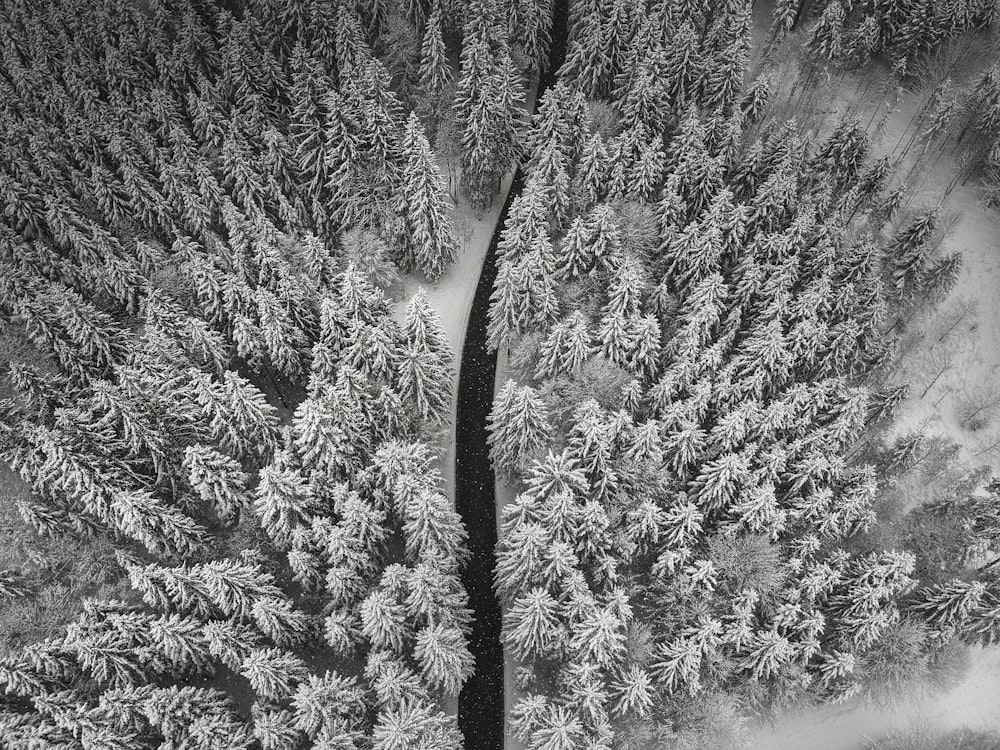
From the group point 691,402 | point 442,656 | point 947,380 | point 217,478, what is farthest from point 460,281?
point 947,380

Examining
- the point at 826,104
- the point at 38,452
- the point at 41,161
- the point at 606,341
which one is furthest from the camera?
the point at 826,104

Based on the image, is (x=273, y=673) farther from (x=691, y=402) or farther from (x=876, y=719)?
(x=876, y=719)

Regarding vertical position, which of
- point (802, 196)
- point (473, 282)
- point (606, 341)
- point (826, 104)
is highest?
point (826, 104)

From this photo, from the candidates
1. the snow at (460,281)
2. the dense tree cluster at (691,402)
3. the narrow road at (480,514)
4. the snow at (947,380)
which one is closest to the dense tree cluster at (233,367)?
the narrow road at (480,514)

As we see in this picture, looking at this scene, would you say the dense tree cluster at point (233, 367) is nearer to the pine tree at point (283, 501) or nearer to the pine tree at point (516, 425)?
the pine tree at point (283, 501)

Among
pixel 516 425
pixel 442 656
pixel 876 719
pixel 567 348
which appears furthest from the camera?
pixel 567 348

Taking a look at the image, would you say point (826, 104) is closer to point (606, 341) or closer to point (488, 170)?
point (488, 170)

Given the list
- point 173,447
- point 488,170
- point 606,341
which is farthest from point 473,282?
point 173,447

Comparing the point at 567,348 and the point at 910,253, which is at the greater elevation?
the point at 910,253
